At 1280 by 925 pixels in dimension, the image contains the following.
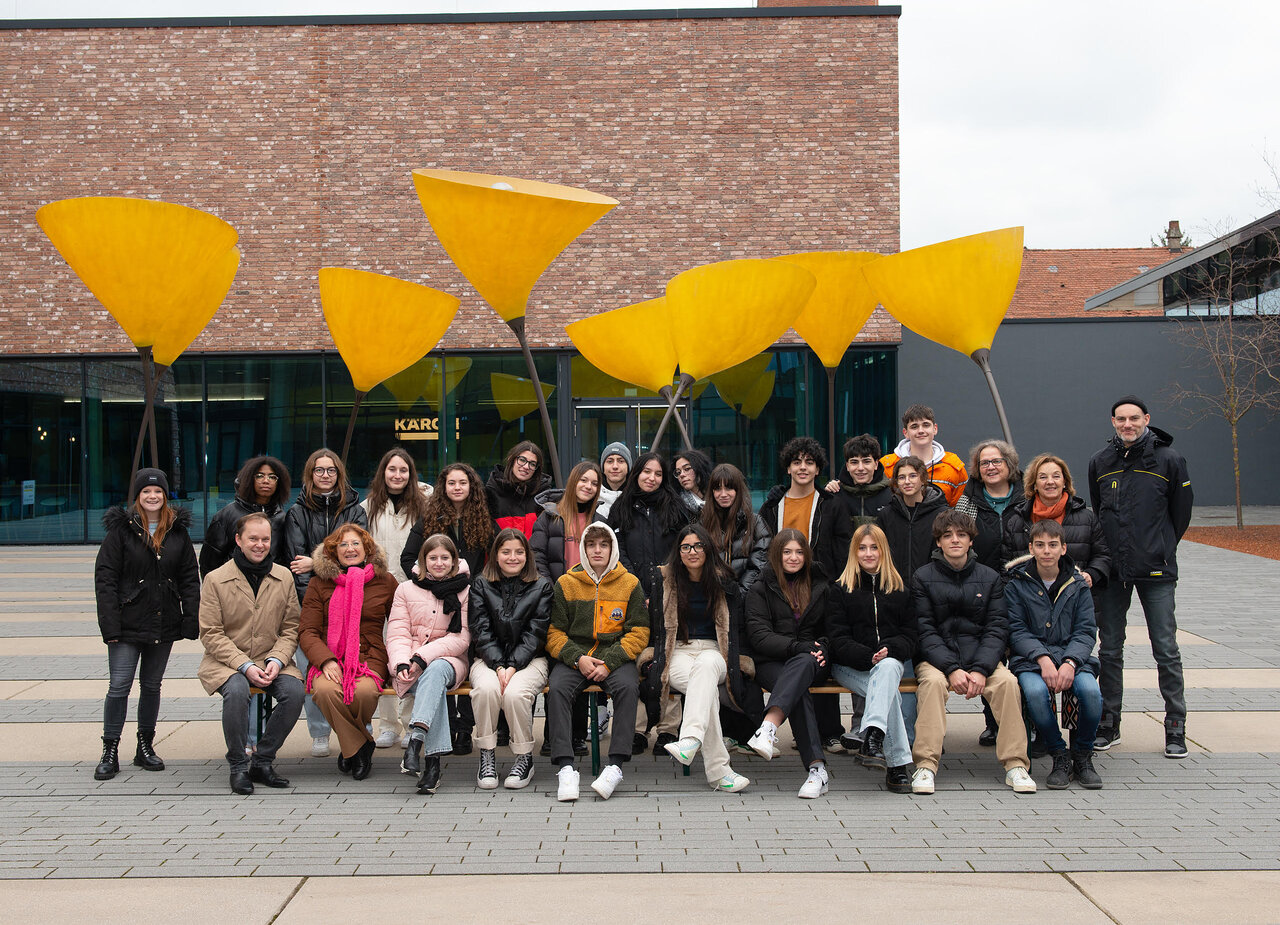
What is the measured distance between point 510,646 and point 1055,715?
275 cm

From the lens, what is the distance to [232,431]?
744 inches

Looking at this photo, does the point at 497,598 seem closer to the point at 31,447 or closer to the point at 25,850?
the point at 25,850

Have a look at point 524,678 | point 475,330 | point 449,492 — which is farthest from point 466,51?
point 524,678

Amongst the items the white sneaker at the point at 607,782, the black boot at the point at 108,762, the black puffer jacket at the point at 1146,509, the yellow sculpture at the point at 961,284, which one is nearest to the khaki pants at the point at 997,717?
the black puffer jacket at the point at 1146,509

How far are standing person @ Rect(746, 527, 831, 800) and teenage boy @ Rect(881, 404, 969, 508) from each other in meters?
1.05

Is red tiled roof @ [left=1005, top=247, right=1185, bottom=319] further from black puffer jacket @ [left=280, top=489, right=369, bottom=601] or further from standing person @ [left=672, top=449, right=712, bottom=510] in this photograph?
black puffer jacket @ [left=280, top=489, right=369, bottom=601]

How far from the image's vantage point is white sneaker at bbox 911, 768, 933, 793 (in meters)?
5.10

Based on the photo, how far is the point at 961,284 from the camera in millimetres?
6969

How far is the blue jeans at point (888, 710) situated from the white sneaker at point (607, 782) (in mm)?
1228

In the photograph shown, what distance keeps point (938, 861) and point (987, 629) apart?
1640 mm

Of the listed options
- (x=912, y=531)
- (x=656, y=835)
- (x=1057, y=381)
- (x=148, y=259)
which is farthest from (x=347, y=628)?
(x=1057, y=381)

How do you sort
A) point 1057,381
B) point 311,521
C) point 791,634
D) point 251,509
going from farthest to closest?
point 1057,381 → point 311,521 → point 251,509 → point 791,634

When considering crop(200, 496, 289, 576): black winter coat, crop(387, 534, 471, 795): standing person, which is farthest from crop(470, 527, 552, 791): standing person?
crop(200, 496, 289, 576): black winter coat

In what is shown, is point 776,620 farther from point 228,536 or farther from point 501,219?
point 228,536
